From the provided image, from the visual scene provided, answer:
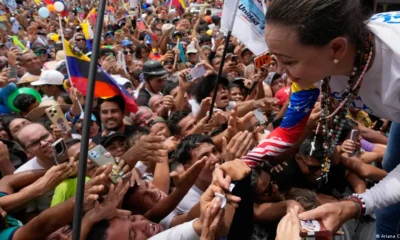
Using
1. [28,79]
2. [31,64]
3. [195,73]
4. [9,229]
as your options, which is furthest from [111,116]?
[31,64]

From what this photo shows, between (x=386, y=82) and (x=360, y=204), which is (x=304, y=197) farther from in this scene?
(x=386, y=82)

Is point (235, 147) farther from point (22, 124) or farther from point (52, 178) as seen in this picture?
point (22, 124)

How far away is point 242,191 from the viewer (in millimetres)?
1574

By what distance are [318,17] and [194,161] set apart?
130cm

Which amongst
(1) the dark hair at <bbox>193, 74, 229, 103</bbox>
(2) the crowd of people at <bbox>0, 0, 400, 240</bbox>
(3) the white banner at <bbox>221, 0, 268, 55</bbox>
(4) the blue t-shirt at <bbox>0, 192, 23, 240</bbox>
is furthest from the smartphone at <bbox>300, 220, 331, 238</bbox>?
(1) the dark hair at <bbox>193, 74, 229, 103</bbox>

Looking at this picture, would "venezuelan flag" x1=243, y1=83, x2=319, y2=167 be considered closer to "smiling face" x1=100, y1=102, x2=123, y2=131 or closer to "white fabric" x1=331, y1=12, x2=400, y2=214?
"white fabric" x1=331, y1=12, x2=400, y2=214

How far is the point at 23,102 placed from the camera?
3.59 meters

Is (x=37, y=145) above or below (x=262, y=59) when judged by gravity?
below

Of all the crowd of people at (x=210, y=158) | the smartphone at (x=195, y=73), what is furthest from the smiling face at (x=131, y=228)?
the smartphone at (x=195, y=73)

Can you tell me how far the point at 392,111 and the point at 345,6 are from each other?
426 mm

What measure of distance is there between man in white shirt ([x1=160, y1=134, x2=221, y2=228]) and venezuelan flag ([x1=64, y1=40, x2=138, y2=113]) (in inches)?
38.7

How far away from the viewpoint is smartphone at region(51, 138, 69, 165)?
1.97 metres

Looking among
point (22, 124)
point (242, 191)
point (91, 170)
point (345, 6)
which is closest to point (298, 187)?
point (242, 191)

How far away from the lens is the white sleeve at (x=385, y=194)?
1338 millimetres
